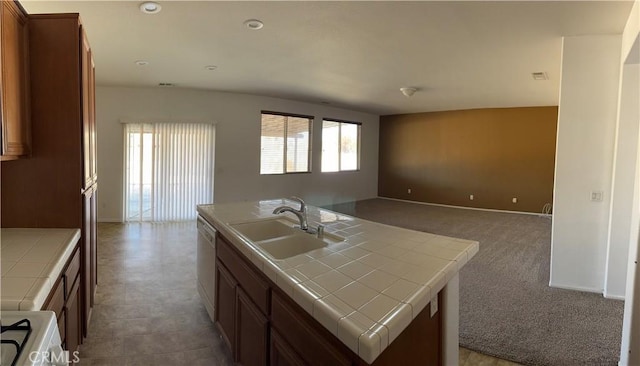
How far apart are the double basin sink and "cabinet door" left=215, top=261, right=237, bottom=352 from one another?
272mm

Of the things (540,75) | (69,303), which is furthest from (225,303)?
(540,75)

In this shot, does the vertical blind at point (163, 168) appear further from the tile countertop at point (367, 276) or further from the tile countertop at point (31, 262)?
the tile countertop at point (367, 276)

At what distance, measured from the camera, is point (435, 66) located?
4.32 meters

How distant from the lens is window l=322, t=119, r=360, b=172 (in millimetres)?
8414

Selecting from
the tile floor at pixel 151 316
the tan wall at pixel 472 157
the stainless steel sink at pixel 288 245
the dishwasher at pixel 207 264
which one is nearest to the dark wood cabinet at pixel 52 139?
the tile floor at pixel 151 316

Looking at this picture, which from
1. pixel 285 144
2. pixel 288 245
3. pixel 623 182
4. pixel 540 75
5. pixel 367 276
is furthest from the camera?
pixel 285 144

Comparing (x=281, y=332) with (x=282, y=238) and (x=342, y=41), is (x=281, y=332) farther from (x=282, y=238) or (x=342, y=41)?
(x=342, y=41)

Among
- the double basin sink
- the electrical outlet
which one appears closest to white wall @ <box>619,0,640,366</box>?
the electrical outlet

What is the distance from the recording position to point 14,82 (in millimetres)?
1646

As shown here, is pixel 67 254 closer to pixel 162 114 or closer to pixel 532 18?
pixel 532 18

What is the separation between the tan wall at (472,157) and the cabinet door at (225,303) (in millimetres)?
7609

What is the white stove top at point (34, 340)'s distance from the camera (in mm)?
856

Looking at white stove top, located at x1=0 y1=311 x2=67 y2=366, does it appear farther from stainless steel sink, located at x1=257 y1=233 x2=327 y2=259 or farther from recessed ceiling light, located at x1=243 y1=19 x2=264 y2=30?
recessed ceiling light, located at x1=243 y1=19 x2=264 y2=30

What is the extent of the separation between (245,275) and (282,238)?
0.41m
